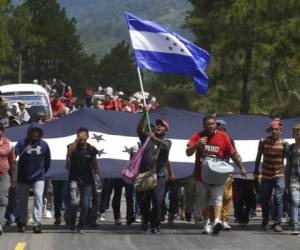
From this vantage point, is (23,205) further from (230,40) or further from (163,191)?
(230,40)

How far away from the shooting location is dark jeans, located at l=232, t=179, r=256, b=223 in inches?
754

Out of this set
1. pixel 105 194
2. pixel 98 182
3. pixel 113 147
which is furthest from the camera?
pixel 105 194

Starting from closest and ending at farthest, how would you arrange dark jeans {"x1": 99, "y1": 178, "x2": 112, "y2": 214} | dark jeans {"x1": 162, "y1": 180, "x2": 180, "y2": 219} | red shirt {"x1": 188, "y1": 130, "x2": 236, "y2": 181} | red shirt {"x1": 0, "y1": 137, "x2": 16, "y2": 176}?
1. red shirt {"x1": 0, "y1": 137, "x2": 16, "y2": 176}
2. red shirt {"x1": 188, "y1": 130, "x2": 236, "y2": 181}
3. dark jeans {"x1": 162, "y1": 180, "x2": 180, "y2": 219}
4. dark jeans {"x1": 99, "y1": 178, "x2": 112, "y2": 214}

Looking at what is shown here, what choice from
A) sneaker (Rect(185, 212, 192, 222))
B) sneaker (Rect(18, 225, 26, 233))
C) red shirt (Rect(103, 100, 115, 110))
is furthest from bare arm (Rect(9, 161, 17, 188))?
red shirt (Rect(103, 100, 115, 110))

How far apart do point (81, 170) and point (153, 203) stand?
1205 millimetres

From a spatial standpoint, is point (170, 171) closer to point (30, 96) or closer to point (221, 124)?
point (221, 124)

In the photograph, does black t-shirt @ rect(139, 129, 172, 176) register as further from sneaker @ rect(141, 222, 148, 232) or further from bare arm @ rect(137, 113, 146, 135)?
sneaker @ rect(141, 222, 148, 232)

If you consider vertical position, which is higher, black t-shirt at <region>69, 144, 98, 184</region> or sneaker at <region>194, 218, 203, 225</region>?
black t-shirt at <region>69, 144, 98, 184</region>

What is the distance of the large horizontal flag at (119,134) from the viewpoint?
731 inches

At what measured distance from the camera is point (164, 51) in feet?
60.0

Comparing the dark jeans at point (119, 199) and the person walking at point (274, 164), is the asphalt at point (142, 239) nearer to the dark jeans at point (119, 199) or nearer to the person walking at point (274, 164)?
the dark jeans at point (119, 199)

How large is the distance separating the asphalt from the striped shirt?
906 millimetres

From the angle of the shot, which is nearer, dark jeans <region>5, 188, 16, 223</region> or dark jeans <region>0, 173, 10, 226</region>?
dark jeans <region>0, 173, 10, 226</region>

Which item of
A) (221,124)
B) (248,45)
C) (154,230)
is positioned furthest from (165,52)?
(248,45)
